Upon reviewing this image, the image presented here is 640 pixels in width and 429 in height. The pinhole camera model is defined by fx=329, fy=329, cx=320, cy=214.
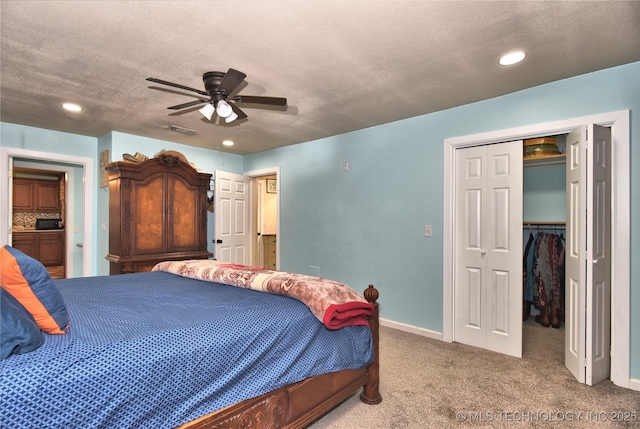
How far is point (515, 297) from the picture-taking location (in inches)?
119

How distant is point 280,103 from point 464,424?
2.41 metres

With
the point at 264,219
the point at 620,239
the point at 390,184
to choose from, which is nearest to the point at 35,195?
the point at 264,219

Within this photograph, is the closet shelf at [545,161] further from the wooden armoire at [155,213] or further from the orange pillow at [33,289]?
the orange pillow at [33,289]

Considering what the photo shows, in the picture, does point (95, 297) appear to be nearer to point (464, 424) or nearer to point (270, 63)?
point (270, 63)

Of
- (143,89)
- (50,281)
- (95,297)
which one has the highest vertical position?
(143,89)

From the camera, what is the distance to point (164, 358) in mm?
1262

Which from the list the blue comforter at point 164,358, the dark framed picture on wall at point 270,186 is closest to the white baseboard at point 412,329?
the blue comforter at point 164,358

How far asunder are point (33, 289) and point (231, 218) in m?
3.91

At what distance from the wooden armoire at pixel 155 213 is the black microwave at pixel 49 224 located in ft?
14.8

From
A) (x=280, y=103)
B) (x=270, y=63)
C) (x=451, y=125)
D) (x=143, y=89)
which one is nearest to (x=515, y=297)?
(x=451, y=125)

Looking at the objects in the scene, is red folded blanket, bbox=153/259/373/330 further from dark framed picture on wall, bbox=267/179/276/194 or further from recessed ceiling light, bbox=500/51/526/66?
dark framed picture on wall, bbox=267/179/276/194

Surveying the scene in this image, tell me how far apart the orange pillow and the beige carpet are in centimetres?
147

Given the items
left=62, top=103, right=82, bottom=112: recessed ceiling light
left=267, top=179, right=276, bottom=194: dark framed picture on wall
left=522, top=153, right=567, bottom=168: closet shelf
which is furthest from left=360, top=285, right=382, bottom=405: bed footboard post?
left=267, top=179, right=276, bottom=194: dark framed picture on wall

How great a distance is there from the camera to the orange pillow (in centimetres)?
124
